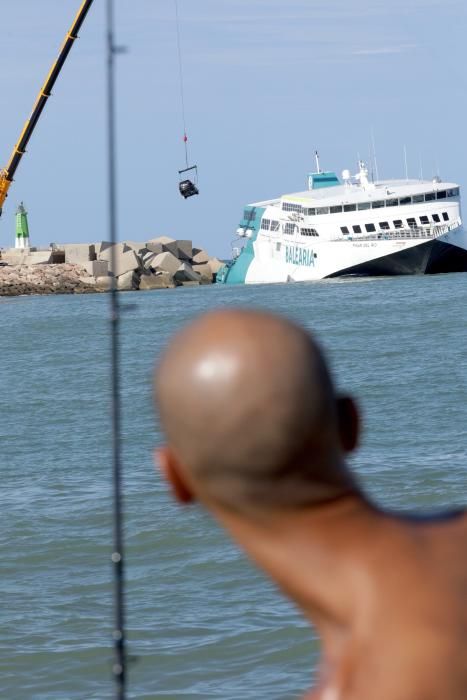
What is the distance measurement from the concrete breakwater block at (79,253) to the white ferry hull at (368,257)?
522 inches

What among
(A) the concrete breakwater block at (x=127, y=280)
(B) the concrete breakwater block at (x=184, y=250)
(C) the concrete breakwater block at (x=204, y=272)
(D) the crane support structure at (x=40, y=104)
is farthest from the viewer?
(B) the concrete breakwater block at (x=184, y=250)

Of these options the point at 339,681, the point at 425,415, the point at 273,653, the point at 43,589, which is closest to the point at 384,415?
the point at 425,415

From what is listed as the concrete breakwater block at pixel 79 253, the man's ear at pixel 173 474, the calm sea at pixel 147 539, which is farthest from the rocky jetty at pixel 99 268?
the man's ear at pixel 173 474

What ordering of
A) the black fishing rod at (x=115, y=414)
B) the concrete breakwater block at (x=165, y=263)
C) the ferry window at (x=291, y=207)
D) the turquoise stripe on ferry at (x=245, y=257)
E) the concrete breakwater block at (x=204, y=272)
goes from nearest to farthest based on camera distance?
the black fishing rod at (x=115, y=414), the ferry window at (x=291, y=207), the turquoise stripe on ferry at (x=245, y=257), the concrete breakwater block at (x=165, y=263), the concrete breakwater block at (x=204, y=272)

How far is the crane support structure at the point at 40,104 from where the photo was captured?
143ft

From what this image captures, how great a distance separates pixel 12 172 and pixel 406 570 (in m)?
50.8

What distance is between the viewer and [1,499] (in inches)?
502

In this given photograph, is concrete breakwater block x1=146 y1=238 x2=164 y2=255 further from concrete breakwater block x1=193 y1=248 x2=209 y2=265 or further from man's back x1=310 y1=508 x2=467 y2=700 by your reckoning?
man's back x1=310 y1=508 x2=467 y2=700

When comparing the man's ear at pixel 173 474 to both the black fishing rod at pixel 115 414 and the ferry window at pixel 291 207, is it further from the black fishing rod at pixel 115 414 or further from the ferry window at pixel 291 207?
the ferry window at pixel 291 207

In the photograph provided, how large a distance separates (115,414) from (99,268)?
2590 inches

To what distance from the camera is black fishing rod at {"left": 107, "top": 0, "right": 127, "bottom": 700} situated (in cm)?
207

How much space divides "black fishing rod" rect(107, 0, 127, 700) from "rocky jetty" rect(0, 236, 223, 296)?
2394 inches

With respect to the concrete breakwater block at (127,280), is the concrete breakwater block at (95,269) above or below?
above

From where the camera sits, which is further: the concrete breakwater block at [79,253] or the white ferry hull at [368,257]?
the concrete breakwater block at [79,253]
